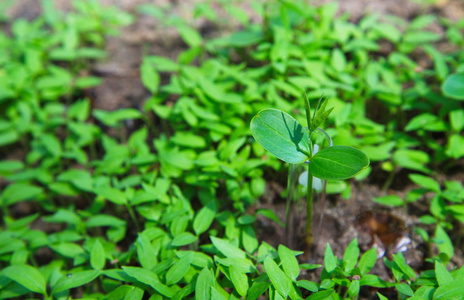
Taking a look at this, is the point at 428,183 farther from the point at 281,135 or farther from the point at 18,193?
the point at 18,193

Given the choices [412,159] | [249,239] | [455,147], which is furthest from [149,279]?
[455,147]

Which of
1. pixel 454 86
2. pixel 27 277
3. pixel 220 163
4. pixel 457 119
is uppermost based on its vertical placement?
pixel 454 86

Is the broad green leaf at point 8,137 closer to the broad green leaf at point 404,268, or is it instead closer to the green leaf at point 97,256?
the green leaf at point 97,256

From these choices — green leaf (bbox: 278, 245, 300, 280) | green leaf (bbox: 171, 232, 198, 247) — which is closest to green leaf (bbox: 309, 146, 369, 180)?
green leaf (bbox: 278, 245, 300, 280)

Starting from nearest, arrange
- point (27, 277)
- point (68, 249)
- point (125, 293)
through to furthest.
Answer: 1. point (125, 293)
2. point (27, 277)
3. point (68, 249)

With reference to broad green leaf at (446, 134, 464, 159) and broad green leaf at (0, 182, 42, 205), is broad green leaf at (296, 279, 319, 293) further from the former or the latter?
broad green leaf at (0, 182, 42, 205)

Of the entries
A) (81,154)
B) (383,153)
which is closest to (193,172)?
(81,154)

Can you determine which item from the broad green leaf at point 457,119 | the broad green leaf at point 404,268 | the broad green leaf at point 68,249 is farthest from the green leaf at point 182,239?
the broad green leaf at point 457,119
